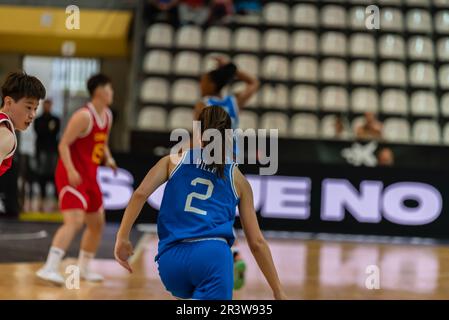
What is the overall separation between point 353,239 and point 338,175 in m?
0.90

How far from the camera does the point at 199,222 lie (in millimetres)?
3771

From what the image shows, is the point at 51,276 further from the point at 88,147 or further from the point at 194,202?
the point at 194,202

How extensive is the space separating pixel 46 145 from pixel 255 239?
33.5 feet

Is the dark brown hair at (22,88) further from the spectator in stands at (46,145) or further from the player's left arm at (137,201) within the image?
the spectator in stands at (46,145)

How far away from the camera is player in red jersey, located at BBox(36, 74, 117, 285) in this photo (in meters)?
7.00

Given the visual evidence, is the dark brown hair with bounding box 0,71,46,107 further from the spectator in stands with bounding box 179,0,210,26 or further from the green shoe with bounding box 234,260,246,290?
the spectator in stands with bounding box 179,0,210,26

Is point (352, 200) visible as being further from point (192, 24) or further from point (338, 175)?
point (192, 24)

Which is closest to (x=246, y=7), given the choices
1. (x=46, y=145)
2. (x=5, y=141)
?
(x=46, y=145)

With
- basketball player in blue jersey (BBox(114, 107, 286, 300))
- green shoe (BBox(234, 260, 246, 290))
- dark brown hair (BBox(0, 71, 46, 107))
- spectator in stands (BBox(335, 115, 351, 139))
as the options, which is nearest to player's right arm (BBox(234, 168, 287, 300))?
basketball player in blue jersey (BBox(114, 107, 286, 300))

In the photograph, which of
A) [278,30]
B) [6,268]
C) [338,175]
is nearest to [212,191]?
[6,268]

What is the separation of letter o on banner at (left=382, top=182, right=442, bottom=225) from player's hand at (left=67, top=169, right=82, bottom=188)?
5.91 metres

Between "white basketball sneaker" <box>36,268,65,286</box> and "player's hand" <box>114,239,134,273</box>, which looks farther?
"white basketball sneaker" <box>36,268,65,286</box>

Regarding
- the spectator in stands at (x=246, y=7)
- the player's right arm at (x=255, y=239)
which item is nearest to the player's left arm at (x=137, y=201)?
the player's right arm at (x=255, y=239)

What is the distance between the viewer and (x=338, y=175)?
1167 cm
